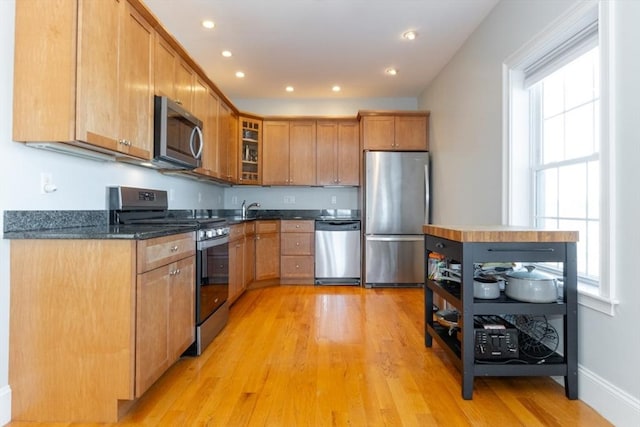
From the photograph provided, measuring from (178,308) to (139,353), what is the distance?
0.42m

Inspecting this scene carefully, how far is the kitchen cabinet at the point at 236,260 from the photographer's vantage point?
3287 mm

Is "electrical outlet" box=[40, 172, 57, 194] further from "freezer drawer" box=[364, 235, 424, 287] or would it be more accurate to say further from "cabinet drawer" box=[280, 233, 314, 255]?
"freezer drawer" box=[364, 235, 424, 287]

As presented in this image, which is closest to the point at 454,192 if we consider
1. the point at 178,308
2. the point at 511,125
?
the point at 511,125

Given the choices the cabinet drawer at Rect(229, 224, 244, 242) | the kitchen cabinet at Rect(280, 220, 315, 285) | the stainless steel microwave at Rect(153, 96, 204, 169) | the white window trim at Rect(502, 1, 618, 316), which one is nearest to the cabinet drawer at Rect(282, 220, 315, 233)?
the kitchen cabinet at Rect(280, 220, 315, 285)

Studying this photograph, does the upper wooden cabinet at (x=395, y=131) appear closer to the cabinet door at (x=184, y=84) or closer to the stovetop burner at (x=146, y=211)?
the cabinet door at (x=184, y=84)

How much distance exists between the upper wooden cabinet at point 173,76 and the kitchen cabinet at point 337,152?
211cm

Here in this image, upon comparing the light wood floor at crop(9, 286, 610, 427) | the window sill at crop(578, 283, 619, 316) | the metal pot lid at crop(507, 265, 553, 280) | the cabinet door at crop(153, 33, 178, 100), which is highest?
the cabinet door at crop(153, 33, 178, 100)

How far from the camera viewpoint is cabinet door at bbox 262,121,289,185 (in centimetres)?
479

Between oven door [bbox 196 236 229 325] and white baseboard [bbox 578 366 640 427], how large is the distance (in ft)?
7.35

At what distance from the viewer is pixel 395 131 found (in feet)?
14.6

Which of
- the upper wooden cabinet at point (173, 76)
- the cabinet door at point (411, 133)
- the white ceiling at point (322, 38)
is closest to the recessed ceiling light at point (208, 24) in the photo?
the white ceiling at point (322, 38)

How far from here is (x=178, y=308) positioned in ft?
6.52

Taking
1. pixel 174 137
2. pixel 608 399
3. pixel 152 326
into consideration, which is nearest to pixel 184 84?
pixel 174 137

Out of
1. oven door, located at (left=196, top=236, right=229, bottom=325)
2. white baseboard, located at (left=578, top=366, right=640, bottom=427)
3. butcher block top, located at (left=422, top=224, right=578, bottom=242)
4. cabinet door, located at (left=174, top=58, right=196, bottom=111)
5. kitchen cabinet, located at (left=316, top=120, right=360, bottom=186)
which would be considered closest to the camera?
white baseboard, located at (left=578, top=366, right=640, bottom=427)
